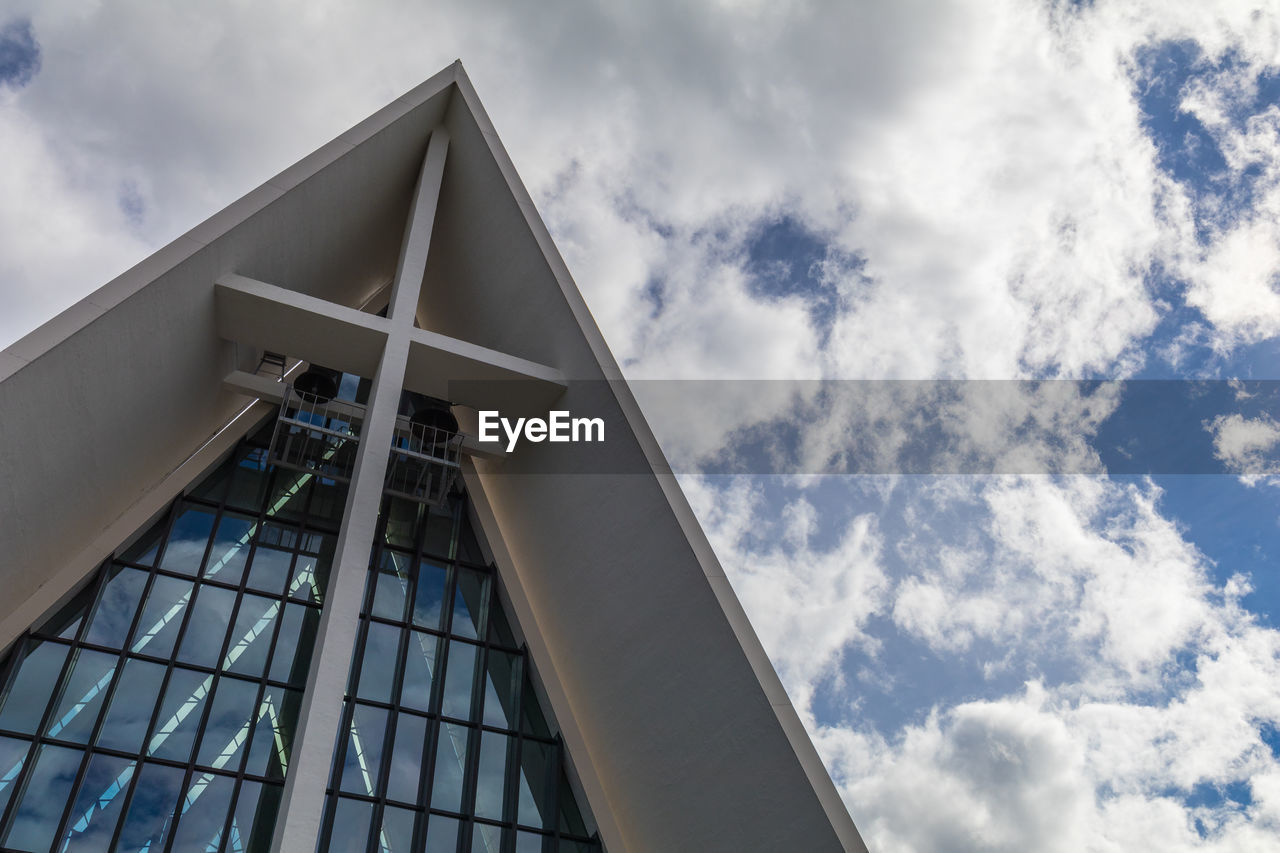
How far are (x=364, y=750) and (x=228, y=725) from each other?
67.3 inches

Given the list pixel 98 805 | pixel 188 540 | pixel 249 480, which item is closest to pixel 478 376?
pixel 249 480

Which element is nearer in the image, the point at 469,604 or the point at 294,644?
the point at 294,644

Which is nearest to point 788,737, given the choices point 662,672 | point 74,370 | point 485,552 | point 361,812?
point 662,672

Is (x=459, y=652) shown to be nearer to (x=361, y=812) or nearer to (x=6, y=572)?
(x=361, y=812)

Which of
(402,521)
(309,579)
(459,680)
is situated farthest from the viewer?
(402,521)

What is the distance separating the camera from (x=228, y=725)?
11375mm

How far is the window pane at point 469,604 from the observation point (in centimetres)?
1366

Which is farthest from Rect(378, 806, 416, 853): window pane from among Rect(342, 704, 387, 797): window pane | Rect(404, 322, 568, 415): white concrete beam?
Rect(404, 322, 568, 415): white concrete beam

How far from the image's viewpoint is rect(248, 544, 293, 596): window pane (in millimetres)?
13000

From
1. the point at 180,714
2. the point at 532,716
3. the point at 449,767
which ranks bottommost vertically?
the point at 449,767

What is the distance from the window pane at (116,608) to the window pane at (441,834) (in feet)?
15.3

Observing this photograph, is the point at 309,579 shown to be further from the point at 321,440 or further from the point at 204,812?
the point at 204,812

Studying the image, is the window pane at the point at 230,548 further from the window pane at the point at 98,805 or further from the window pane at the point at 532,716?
the window pane at the point at 532,716

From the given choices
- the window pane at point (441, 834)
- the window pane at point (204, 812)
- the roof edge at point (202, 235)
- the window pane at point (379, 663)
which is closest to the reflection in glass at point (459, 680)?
the window pane at point (379, 663)
